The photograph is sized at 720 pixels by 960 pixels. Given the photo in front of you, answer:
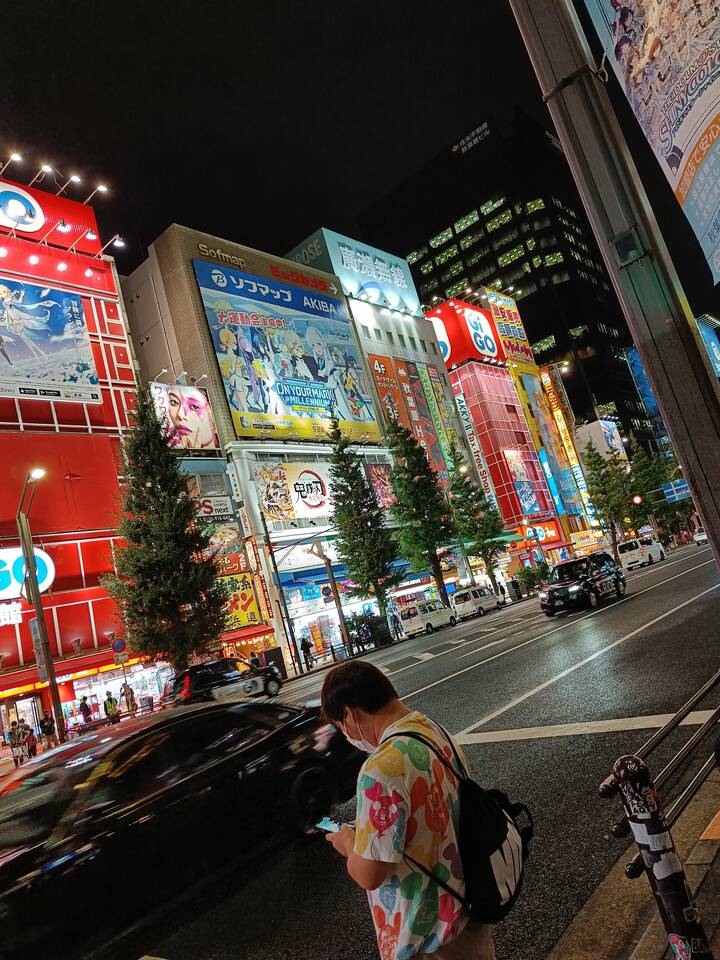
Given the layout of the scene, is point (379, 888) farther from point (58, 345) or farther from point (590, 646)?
point (58, 345)

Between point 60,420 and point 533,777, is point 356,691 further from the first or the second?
point 60,420

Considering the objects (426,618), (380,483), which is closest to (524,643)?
(426,618)

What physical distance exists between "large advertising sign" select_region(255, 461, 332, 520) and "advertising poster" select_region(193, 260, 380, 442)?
2809mm

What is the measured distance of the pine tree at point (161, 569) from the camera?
24141 mm

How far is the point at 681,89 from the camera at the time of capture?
8.66 feet

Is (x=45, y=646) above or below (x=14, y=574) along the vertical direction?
below

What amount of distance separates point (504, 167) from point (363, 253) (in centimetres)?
7567

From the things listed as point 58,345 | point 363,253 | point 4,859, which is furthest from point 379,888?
point 363,253

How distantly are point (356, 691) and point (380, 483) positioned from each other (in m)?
47.0

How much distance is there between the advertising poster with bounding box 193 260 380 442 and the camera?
141 feet

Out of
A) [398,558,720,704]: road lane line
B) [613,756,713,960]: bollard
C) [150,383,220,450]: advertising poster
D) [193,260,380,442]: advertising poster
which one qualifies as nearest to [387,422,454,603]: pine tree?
[193,260,380,442]: advertising poster

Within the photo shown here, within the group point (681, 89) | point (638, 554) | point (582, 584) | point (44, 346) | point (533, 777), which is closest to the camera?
point (681, 89)

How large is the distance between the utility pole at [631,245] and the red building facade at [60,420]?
28.7 m

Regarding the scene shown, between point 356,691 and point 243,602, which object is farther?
point 243,602
